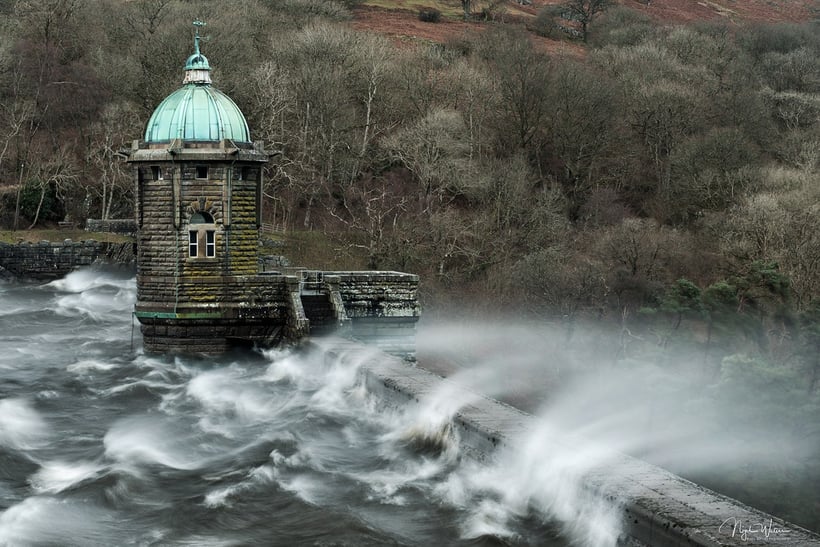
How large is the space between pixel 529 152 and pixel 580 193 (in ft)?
15.9

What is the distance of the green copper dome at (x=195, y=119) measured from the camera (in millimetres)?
32188

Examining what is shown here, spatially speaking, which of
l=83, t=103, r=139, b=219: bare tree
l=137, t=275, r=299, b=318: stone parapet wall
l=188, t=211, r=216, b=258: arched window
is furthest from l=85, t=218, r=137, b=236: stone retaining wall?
l=188, t=211, r=216, b=258: arched window

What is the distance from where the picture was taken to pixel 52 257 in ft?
189

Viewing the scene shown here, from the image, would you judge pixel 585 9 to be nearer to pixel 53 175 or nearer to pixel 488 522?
pixel 53 175

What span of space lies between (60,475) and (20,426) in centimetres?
462

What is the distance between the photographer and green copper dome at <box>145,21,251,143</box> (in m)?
32.2

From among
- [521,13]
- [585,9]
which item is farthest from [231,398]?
[521,13]

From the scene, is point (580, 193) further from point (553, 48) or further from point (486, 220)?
point (553, 48)

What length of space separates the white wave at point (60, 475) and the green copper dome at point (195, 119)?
13.2 metres

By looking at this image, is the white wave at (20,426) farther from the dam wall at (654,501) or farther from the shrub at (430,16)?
the shrub at (430,16)

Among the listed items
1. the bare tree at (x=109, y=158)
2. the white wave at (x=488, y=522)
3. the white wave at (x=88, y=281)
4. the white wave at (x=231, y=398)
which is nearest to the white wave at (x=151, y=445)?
the white wave at (x=231, y=398)

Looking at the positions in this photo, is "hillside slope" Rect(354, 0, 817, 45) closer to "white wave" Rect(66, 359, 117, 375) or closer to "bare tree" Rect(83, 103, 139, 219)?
"bare tree" Rect(83, 103, 139, 219)

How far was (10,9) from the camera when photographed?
3467 inches

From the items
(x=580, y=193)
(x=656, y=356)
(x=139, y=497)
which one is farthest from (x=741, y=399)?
(x=580, y=193)
